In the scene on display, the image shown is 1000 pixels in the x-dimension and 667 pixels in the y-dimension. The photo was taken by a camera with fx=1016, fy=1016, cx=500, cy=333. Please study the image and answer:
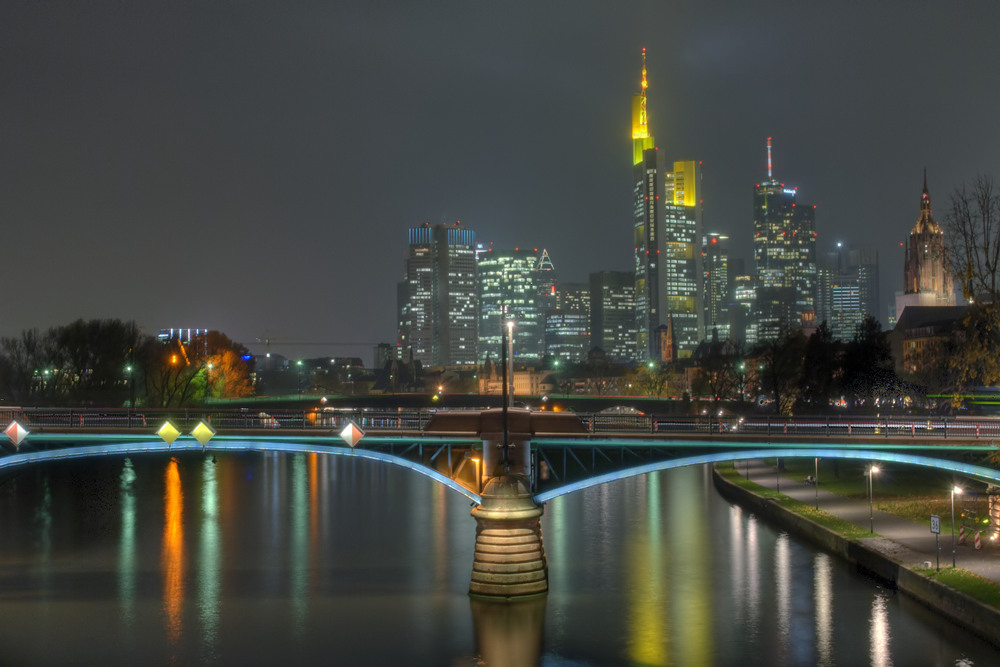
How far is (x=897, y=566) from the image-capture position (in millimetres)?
35531

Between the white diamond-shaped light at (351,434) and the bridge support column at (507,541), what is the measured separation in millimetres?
4921

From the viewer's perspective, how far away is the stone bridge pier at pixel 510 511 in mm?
35875

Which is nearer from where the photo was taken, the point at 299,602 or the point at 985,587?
the point at 985,587

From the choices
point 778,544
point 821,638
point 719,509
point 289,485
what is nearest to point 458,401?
point 289,485

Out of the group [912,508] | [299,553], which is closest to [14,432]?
[299,553]

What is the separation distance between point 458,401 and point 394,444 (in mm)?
63739

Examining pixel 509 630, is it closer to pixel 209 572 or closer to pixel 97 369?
pixel 209 572

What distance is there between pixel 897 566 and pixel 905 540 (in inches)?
186

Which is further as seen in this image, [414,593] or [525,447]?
[414,593]

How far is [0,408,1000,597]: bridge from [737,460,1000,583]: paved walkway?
274 cm

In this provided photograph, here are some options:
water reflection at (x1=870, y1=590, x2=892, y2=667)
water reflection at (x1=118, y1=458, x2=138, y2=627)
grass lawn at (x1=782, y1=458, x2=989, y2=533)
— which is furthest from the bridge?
grass lawn at (x1=782, y1=458, x2=989, y2=533)

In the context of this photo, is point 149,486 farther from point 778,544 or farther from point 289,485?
point 778,544

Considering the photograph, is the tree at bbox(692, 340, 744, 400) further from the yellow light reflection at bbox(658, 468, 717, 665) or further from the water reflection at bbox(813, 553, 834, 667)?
the water reflection at bbox(813, 553, 834, 667)

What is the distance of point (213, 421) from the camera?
44719 mm
